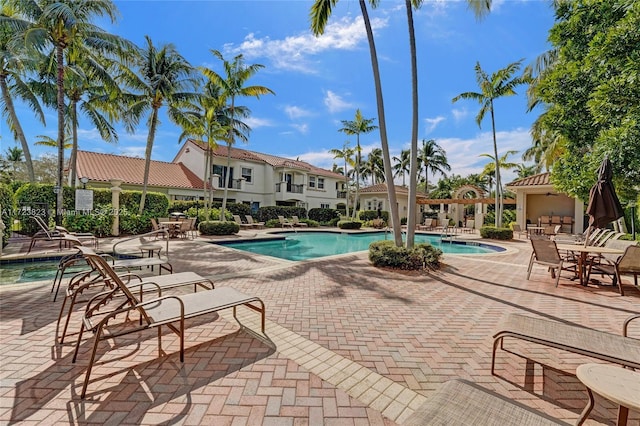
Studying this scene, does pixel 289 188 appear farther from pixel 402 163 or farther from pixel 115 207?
pixel 402 163

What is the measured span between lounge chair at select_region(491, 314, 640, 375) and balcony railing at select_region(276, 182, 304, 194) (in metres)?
25.5

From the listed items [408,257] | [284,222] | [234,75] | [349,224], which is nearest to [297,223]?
[284,222]

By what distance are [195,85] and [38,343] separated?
17.0m

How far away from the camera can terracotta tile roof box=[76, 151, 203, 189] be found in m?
19.7

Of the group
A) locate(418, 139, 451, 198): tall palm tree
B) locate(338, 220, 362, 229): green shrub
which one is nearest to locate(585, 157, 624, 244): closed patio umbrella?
locate(338, 220, 362, 229): green shrub

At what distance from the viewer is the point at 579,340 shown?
98.2 inches

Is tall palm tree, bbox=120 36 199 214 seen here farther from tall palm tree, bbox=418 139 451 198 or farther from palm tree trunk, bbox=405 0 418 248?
tall palm tree, bbox=418 139 451 198

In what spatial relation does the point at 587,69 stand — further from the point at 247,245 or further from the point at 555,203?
the point at 555,203

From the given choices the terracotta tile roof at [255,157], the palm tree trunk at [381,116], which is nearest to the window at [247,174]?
the terracotta tile roof at [255,157]

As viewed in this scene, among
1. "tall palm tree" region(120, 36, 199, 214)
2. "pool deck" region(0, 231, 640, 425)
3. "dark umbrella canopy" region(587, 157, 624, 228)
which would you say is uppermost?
"tall palm tree" region(120, 36, 199, 214)

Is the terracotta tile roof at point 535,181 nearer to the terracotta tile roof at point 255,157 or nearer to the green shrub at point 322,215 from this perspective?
the green shrub at point 322,215

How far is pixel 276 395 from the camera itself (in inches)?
93.7

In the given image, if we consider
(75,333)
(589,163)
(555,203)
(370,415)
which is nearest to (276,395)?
(370,415)

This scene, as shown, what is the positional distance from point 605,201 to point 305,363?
289 inches
